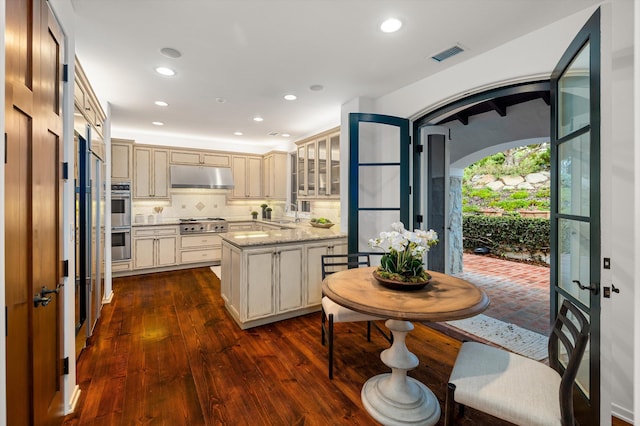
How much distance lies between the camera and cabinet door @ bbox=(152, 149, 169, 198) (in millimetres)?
5609

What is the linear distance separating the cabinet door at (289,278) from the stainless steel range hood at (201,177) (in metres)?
3.34

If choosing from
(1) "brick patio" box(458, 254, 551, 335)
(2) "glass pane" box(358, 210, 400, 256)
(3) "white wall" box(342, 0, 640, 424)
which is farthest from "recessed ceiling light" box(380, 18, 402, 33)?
(1) "brick patio" box(458, 254, 551, 335)

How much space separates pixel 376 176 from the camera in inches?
151

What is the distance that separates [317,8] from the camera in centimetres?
202

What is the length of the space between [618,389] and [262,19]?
3410 mm

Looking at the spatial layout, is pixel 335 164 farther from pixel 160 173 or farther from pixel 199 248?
pixel 160 173

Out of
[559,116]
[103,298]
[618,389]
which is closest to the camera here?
[618,389]

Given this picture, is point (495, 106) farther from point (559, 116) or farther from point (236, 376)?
point (236, 376)

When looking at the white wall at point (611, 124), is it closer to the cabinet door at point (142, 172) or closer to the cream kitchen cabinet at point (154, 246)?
the cream kitchen cabinet at point (154, 246)

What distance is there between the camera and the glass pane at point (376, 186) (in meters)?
3.66

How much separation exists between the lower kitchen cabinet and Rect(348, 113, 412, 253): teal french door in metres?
0.41

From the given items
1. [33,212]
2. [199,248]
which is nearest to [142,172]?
[199,248]

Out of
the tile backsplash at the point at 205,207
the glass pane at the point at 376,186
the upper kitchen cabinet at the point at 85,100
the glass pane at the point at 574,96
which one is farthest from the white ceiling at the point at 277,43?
the tile backsplash at the point at 205,207

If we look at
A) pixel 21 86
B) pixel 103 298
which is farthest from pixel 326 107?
pixel 103 298
